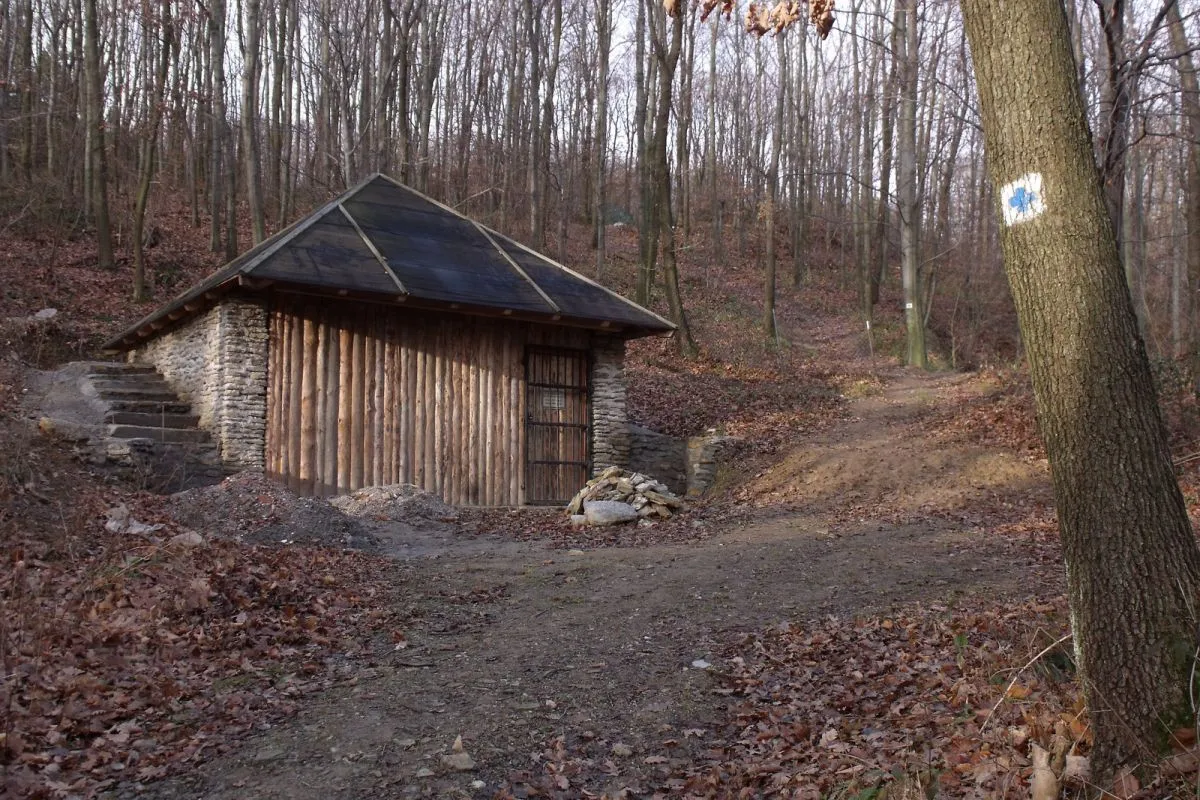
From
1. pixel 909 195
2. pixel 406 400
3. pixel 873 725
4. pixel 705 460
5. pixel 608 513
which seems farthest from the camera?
pixel 909 195

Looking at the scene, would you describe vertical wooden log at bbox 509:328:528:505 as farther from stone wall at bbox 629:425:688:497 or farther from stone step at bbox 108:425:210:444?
stone step at bbox 108:425:210:444

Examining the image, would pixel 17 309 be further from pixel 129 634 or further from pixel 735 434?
pixel 129 634

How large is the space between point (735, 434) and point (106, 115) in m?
23.5

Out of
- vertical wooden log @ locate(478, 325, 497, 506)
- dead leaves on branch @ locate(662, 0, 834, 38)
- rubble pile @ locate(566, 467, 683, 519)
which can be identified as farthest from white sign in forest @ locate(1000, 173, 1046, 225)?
vertical wooden log @ locate(478, 325, 497, 506)

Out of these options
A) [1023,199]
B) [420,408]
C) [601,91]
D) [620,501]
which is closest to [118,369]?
[420,408]

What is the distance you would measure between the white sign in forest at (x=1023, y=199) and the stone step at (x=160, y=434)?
11.4 metres

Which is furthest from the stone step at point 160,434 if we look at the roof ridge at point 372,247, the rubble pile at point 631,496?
the rubble pile at point 631,496

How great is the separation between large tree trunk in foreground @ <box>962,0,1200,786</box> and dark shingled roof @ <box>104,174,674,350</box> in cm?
987

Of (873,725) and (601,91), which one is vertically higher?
(601,91)

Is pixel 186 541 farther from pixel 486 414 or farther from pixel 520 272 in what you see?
pixel 520 272

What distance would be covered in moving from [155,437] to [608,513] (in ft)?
20.4

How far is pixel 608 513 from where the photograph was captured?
1188 centimetres

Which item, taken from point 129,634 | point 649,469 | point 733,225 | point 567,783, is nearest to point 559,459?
point 649,469

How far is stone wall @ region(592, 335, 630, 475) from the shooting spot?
15047 mm
